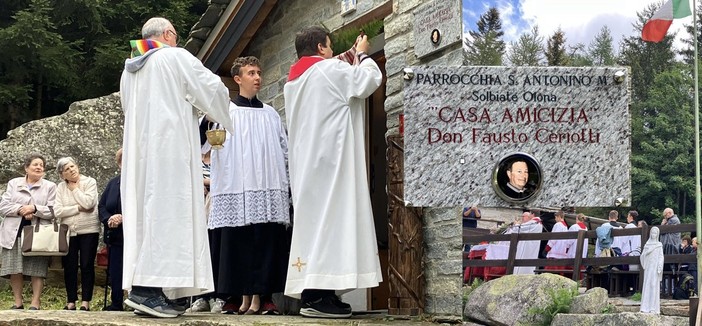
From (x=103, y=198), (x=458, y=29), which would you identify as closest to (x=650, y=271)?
(x=458, y=29)

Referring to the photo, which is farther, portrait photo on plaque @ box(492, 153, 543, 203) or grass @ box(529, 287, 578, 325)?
portrait photo on plaque @ box(492, 153, 543, 203)

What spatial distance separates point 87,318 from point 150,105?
4.75 ft

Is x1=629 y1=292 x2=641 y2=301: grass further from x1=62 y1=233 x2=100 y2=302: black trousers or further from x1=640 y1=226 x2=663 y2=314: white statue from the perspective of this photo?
x1=62 y1=233 x2=100 y2=302: black trousers

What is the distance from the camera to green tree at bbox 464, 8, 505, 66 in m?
6.93

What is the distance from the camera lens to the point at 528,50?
6836mm

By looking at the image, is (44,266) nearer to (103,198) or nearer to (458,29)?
(103,198)

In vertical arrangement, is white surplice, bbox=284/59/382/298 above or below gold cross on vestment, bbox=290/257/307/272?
above

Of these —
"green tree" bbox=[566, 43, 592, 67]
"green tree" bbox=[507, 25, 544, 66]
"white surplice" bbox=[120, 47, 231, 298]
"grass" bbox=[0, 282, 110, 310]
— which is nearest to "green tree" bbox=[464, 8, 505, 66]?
"green tree" bbox=[507, 25, 544, 66]

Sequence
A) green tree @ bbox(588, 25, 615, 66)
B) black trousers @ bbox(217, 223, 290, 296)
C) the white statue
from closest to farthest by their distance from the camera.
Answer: the white statue → green tree @ bbox(588, 25, 615, 66) → black trousers @ bbox(217, 223, 290, 296)

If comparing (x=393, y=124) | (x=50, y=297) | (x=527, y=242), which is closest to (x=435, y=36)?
(x=393, y=124)

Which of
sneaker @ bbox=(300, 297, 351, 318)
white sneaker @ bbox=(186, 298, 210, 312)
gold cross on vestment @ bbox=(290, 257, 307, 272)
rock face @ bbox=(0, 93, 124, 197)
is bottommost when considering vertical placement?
white sneaker @ bbox=(186, 298, 210, 312)

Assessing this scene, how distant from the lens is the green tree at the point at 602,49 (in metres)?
6.71

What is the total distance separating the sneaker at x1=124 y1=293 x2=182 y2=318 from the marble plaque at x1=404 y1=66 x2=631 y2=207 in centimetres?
194

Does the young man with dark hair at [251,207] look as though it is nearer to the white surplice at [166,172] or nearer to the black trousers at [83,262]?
the white surplice at [166,172]
